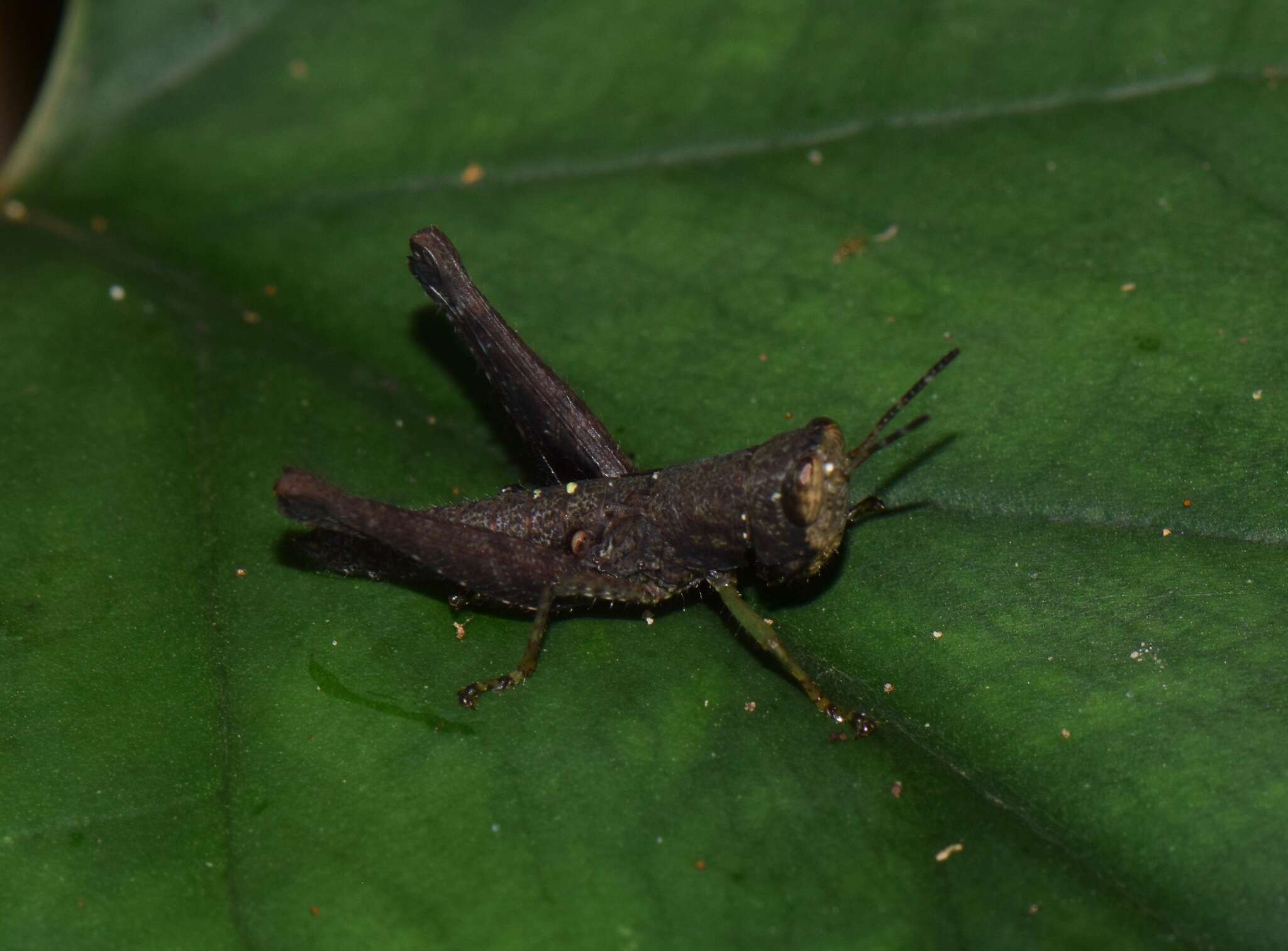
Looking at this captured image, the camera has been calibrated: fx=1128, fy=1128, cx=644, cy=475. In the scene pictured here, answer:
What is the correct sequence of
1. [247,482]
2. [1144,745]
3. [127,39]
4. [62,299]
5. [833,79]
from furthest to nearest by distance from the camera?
[127,39] → [833,79] → [62,299] → [247,482] → [1144,745]

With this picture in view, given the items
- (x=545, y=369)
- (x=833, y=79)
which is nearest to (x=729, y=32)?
(x=833, y=79)

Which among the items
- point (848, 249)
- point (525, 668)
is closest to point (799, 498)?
point (525, 668)

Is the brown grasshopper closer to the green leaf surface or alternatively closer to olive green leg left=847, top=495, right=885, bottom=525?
olive green leg left=847, top=495, right=885, bottom=525

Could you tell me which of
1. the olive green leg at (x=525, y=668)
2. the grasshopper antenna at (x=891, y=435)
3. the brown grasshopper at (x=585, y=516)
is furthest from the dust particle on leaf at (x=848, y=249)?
the olive green leg at (x=525, y=668)

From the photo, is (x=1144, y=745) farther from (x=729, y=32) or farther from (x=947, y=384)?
(x=729, y=32)

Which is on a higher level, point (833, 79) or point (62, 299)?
point (833, 79)

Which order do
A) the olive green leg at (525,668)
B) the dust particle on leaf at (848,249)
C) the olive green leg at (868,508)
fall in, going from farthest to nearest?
the dust particle on leaf at (848,249), the olive green leg at (868,508), the olive green leg at (525,668)

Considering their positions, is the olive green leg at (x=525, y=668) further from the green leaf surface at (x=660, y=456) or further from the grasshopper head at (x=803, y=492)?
the grasshopper head at (x=803, y=492)

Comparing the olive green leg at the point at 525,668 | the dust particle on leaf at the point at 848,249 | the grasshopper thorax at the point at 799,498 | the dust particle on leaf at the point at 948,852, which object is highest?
the dust particle on leaf at the point at 848,249
